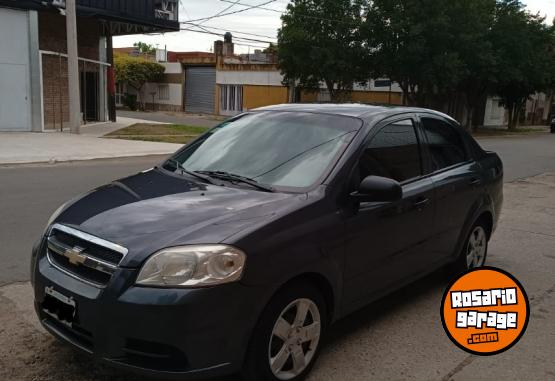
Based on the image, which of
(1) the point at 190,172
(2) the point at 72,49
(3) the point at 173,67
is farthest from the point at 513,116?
(1) the point at 190,172

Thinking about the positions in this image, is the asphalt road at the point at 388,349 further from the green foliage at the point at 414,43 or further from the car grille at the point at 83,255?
the green foliage at the point at 414,43

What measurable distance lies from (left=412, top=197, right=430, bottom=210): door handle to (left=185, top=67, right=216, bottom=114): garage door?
4163cm

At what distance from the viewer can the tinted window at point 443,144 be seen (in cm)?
474

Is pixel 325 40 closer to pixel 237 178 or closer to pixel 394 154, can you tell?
pixel 394 154

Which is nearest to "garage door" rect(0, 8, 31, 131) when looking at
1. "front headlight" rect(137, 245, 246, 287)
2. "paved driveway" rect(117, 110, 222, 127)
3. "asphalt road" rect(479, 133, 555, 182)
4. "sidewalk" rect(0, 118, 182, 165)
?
"sidewalk" rect(0, 118, 182, 165)

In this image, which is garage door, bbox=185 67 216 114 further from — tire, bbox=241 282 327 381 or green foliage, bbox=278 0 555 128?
tire, bbox=241 282 327 381

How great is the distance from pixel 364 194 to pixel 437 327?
1373 millimetres

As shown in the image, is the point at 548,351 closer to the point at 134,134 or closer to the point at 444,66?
the point at 134,134

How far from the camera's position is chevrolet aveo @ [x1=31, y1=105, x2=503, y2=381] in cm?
278

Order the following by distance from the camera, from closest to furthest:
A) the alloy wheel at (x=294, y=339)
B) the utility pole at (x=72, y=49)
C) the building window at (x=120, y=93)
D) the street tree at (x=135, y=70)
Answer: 1. the alloy wheel at (x=294, y=339)
2. the utility pole at (x=72, y=49)
3. the street tree at (x=135, y=70)
4. the building window at (x=120, y=93)

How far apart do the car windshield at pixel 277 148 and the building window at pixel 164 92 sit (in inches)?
1807

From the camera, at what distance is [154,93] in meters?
50.2

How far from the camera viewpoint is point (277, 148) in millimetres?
4035

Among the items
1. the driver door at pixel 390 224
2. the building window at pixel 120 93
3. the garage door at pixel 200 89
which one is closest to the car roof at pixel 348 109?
the driver door at pixel 390 224
